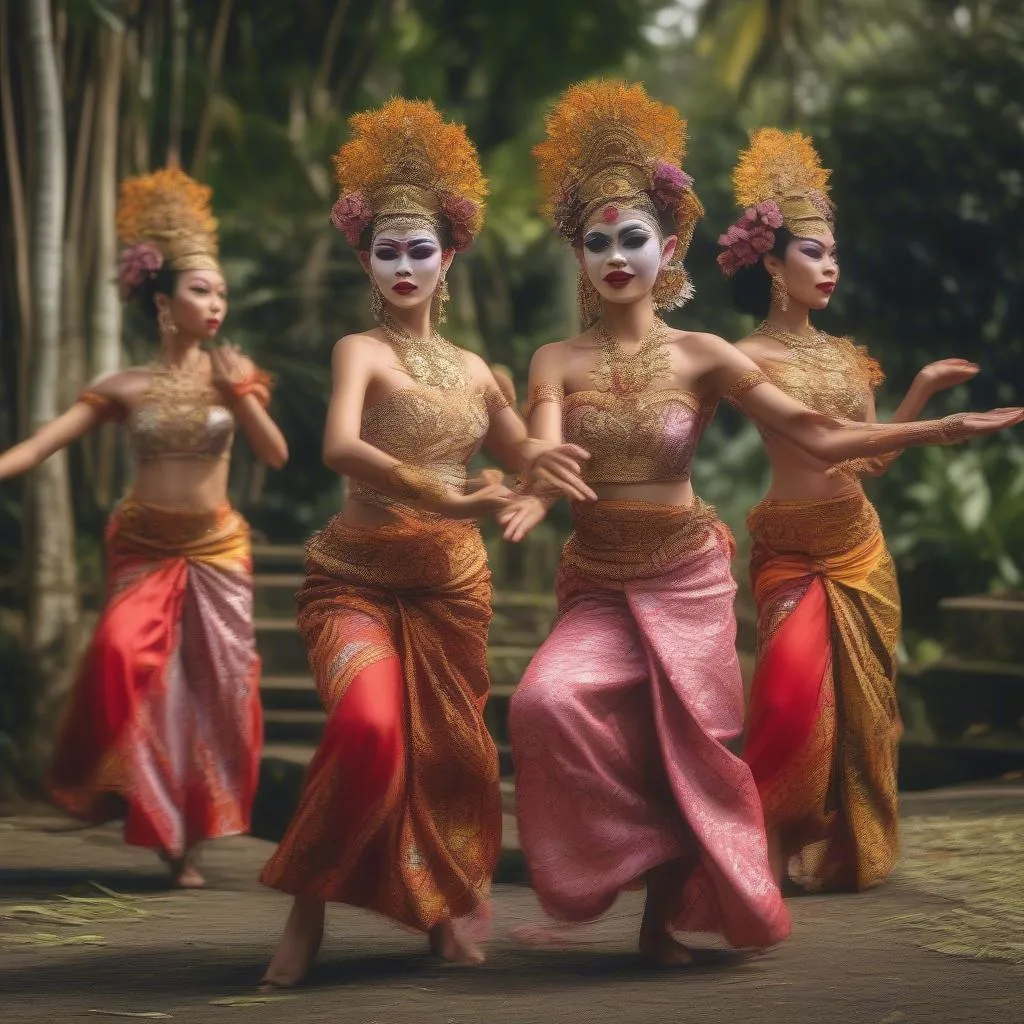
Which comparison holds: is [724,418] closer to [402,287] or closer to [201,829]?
[201,829]

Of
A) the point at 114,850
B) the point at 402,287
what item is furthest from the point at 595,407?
the point at 114,850

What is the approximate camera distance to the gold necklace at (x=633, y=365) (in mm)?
5219

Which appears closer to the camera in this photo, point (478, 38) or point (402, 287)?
point (402, 287)

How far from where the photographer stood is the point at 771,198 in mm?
6457

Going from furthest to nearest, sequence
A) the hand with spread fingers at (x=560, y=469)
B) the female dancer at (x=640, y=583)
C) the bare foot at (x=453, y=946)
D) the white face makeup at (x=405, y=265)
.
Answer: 1. the white face makeup at (x=405, y=265)
2. the bare foot at (x=453, y=946)
3. the female dancer at (x=640, y=583)
4. the hand with spread fingers at (x=560, y=469)

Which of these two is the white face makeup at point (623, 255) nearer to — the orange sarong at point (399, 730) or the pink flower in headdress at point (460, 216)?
the pink flower in headdress at point (460, 216)

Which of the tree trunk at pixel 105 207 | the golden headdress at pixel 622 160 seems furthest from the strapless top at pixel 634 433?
the tree trunk at pixel 105 207

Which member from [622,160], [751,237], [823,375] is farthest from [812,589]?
[622,160]

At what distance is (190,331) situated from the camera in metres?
6.94

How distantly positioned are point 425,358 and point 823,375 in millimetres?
1612

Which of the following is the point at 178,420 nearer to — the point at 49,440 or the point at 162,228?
the point at 49,440

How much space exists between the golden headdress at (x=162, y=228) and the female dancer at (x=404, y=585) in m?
1.67

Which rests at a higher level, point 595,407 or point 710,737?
point 595,407

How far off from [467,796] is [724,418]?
9625mm
